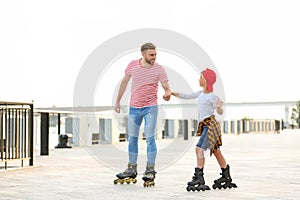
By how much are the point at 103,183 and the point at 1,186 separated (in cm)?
120

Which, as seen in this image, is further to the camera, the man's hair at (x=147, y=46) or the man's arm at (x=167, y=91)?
the man's hair at (x=147, y=46)

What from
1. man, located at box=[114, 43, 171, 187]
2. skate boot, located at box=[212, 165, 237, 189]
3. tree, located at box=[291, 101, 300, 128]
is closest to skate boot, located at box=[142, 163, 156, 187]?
man, located at box=[114, 43, 171, 187]

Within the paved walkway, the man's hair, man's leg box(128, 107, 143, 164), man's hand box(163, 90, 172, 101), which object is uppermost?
the man's hair

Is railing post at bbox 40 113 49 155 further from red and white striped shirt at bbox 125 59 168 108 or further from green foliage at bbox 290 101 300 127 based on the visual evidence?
green foliage at bbox 290 101 300 127

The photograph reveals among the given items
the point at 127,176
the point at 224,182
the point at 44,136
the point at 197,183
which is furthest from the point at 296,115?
the point at 197,183

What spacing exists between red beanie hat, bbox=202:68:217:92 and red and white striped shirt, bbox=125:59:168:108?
494 millimetres

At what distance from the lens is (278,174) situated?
794cm

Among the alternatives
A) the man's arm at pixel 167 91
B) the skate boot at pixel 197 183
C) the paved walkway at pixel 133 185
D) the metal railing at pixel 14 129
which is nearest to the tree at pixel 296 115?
the metal railing at pixel 14 129

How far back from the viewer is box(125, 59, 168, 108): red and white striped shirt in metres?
6.45

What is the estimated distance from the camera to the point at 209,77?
20.7 feet

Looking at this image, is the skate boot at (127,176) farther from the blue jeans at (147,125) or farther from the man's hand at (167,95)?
the man's hand at (167,95)

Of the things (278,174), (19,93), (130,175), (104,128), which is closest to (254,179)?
(278,174)

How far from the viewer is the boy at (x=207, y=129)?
6.07 m

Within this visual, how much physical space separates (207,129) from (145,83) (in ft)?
3.02
